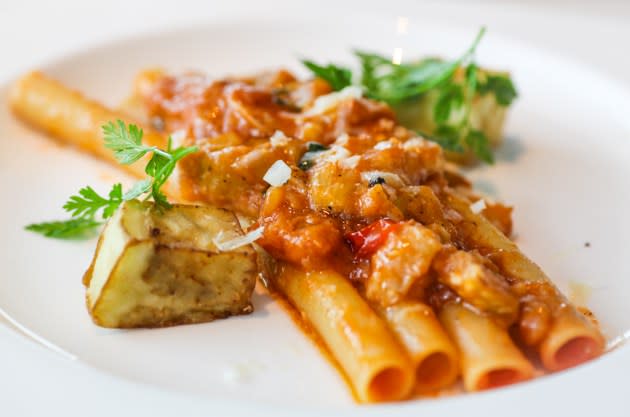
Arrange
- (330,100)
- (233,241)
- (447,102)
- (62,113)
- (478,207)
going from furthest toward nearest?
(62,113)
(447,102)
(330,100)
(478,207)
(233,241)

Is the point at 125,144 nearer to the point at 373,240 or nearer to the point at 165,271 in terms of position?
the point at 165,271

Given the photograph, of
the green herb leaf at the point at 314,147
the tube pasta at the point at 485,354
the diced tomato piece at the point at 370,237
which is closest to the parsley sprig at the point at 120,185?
the green herb leaf at the point at 314,147

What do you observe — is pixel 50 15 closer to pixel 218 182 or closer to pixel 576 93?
pixel 218 182

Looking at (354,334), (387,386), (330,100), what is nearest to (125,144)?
(330,100)

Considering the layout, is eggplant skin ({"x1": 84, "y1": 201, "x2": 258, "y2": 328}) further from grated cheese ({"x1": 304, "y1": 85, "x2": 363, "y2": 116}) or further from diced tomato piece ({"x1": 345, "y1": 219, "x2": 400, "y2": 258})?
grated cheese ({"x1": 304, "y1": 85, "x2": 363, "y2": 116})

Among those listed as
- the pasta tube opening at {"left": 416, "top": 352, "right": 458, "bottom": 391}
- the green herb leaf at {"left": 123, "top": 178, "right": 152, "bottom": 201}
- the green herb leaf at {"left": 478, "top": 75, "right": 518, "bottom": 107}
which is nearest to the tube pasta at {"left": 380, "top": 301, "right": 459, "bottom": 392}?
the pasta tube opening at {"left": 416, "top": 352, "right": 458, "bottom": 391}

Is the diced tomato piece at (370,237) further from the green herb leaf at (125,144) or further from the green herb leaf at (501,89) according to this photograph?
the green herb leaf at (501,89)
